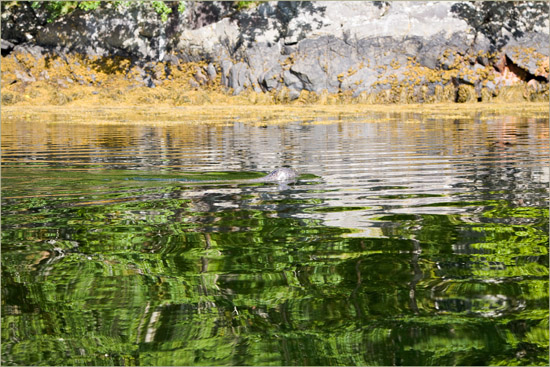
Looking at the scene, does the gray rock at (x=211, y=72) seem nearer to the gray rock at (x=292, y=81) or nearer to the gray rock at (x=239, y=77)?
the gray rock at (x=239, y=77)

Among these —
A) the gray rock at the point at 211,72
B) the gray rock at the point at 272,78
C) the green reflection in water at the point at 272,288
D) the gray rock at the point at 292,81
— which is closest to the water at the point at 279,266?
the green reflection in water at the point at 272,288

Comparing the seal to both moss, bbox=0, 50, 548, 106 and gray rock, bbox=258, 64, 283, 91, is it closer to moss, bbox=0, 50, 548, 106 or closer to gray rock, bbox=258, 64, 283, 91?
moss, bbox=0, 50, 548, 106

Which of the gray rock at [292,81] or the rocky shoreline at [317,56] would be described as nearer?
the rocky shoreline at [317,56]

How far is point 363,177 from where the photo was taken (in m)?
8.62

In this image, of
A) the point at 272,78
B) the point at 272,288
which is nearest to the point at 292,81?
the point at 272,78

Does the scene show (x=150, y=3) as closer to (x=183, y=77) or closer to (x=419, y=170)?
(x=183, y=77)

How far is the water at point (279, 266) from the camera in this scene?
324 cm

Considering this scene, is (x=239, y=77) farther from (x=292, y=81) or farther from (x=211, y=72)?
(x=292, y=81)

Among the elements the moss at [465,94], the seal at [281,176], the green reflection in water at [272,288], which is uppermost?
the moss at [465,94]

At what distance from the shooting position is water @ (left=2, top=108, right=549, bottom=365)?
3.24 m

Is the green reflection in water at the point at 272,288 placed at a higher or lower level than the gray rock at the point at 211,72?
lower

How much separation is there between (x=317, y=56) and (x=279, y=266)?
86.3 feet

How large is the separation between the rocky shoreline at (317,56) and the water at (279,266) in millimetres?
20383

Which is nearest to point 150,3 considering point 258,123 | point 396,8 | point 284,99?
point 284,99
